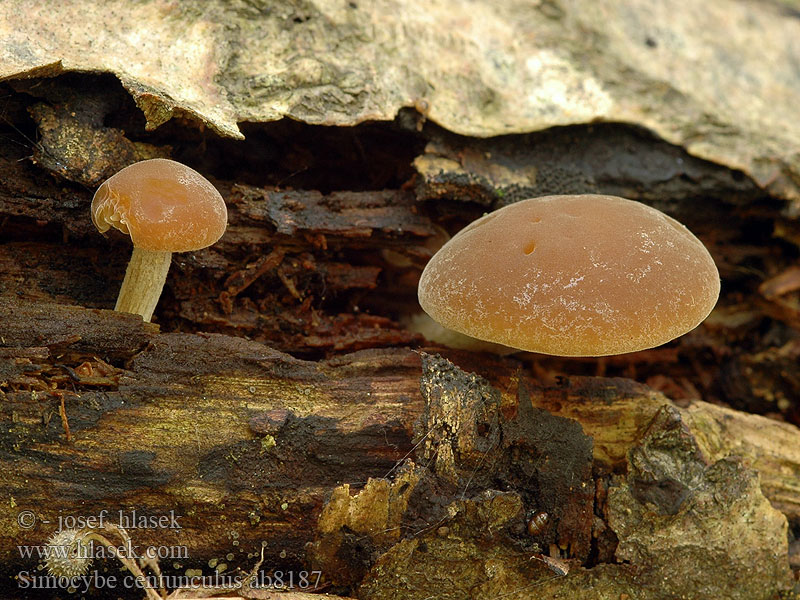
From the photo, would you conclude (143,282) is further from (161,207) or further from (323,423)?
(323,423)

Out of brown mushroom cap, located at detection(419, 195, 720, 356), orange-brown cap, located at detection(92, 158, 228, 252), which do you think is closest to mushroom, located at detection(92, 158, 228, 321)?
orange-brown cap, located at detection(92, 158, 228, 252)

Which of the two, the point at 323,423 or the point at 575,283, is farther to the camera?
the point at 323,423

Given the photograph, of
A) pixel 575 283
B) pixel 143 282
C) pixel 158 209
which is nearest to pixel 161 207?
pixel 158 209

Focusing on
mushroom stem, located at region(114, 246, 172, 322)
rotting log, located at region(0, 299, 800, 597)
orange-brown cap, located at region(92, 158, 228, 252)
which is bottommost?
rotting log, located at region(0, 299, 800, 597)

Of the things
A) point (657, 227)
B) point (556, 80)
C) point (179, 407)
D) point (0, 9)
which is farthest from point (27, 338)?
point (556, 80)

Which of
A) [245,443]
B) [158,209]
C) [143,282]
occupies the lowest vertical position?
[245,443]

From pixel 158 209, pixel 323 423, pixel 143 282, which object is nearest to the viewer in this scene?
pixel 158 209

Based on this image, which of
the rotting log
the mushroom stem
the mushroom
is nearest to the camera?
the rotting log

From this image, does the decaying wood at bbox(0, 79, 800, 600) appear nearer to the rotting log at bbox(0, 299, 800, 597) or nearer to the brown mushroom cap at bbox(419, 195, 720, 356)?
the rotting log at bbox(0, 299, 800, 597)
